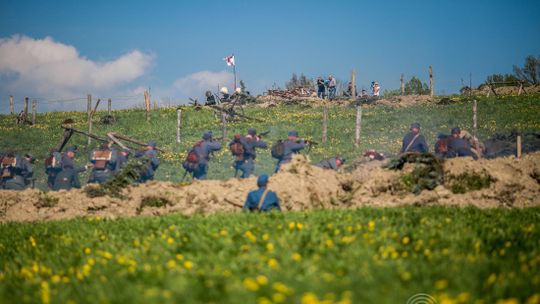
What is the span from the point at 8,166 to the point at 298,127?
17652mm

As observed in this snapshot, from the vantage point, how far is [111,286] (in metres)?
5.83

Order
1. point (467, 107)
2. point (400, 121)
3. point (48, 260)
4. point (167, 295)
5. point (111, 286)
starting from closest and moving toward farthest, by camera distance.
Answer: point (167, 295)
point (111, 286)
point (48, 260)
point (400, 121)
point (467, 107)

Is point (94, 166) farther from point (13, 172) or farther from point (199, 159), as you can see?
point (199, 159)

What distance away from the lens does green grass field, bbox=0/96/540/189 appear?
2495cm

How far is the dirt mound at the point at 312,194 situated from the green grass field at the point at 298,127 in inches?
279

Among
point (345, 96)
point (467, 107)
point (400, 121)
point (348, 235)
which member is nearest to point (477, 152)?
point (348, 235)

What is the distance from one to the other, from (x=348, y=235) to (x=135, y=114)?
38105 mm

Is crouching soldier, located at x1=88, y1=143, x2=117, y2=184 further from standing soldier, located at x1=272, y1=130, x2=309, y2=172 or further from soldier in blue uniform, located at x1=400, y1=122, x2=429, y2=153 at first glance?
soldier in blue uniform, located at x1=400, y1=122, x2=429, y2=153

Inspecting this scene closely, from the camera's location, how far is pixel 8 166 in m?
19.2

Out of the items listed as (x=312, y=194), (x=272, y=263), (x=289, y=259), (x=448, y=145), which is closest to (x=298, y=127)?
(x=448, y=145)

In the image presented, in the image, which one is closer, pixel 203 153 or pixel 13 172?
pixel 203 153

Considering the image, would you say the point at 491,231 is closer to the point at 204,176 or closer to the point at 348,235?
the point at 348,235

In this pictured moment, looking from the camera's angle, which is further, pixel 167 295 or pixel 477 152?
pixel 477 152

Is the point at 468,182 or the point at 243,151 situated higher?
the point at 243,151
